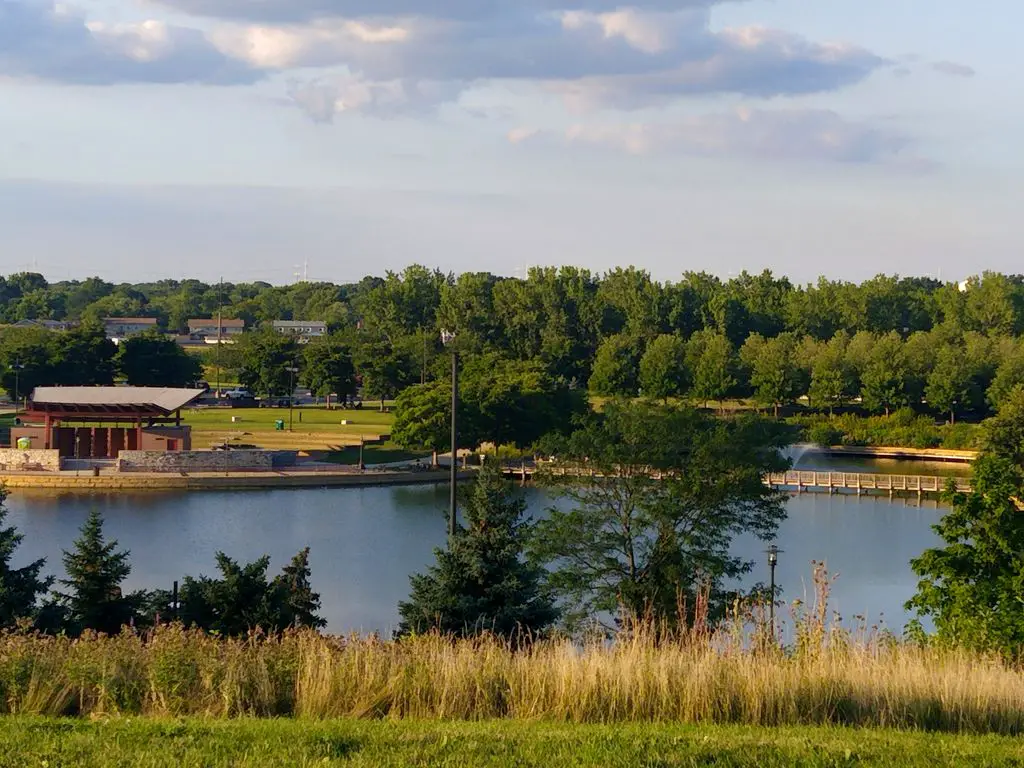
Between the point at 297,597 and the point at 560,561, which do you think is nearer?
the point at 297,597

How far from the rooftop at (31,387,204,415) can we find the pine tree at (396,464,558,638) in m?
27.6

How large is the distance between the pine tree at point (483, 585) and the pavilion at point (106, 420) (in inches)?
1085

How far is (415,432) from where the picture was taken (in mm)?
39312

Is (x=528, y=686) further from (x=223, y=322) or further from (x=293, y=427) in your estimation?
(x=223, y=322)

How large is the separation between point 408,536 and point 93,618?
610 inches

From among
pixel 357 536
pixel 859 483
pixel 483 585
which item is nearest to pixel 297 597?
pixel 483 585

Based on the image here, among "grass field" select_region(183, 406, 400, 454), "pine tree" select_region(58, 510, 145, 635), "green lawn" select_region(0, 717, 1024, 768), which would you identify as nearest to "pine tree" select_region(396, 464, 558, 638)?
"pine tree" select_region(58, 510, 145, 635)

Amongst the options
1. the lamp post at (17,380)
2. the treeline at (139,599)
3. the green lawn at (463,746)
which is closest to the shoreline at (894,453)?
the lamp post at (17,380)

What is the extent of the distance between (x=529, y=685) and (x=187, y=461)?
107 feet

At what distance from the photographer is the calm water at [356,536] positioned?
21.0 meters

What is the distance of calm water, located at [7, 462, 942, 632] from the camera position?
69.0 ft

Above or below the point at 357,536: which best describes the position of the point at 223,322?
above

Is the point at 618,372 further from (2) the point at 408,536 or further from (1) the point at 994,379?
(2) the point at 408,536

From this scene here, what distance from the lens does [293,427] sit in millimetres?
47156
